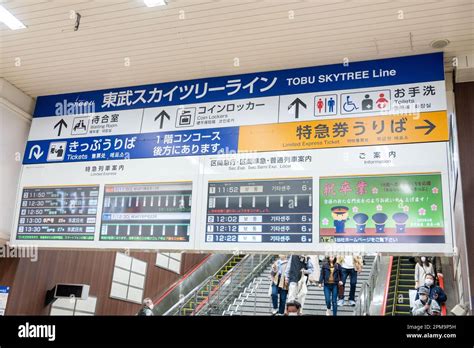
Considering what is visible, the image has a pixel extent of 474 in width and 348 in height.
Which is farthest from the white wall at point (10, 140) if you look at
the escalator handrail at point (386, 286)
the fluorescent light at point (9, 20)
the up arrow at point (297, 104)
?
the escalator handrail at point (386, 286)

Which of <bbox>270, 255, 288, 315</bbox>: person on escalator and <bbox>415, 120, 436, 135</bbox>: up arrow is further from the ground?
<bbox>415, 120, 436, 135</bbox>: up arrow

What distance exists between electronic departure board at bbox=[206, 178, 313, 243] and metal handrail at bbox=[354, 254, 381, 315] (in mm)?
4223

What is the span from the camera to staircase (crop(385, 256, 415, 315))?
8.98m

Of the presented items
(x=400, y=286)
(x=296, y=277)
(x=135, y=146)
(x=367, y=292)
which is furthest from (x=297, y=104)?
(x=400, y=286)

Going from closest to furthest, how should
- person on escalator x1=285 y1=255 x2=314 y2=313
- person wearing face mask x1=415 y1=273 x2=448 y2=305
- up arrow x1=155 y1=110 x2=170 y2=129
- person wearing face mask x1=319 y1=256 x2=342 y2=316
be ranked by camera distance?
up arrow x1=155 y1=110 x2=170 y2=129 < person wearing face mask x1=415 y1=273 x2=448 y2=305 < person wearing face mask x1=319 y1=256 x2=342 y2=316 < person on escalator x1=285 y1=255 x2=314 y2=313

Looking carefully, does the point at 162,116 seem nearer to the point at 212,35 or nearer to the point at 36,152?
the point at 212,35

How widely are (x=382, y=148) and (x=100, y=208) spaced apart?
2.98 meters

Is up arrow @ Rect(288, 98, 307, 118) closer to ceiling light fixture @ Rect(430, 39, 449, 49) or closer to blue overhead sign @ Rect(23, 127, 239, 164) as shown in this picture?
blue overhead sign @ Rect(23, 127, 239, 164)

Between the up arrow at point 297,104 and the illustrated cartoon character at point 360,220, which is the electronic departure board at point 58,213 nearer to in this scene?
the up arrow at point 297,104

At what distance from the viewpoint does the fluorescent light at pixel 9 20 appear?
4.83 meters

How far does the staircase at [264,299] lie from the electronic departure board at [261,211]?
14.3 feet

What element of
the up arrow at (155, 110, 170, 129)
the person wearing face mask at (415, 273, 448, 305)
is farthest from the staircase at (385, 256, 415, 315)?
the up arrow at (155, 110, 170, 129)

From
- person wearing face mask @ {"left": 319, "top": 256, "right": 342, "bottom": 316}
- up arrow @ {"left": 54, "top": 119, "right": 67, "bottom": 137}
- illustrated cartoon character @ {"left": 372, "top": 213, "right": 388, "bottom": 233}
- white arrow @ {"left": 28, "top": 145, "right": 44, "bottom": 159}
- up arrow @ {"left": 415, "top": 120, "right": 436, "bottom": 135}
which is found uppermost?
up arrow @ {"left": 54, "top": 119, "right": 67, "bottom": 137}

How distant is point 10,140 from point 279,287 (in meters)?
4.90
